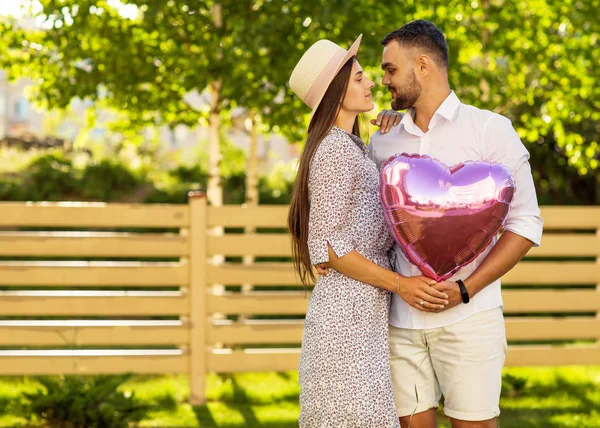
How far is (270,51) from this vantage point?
24.1 feet

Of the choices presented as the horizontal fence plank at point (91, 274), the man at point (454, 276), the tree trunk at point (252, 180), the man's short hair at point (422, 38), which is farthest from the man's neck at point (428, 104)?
A: the tree trunk at point (252, 180)

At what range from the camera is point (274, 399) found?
650 centimetres

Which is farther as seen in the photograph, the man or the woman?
the man

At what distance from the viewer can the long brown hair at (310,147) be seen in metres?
3.04

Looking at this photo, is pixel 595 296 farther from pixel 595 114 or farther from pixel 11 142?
pixel 11 142

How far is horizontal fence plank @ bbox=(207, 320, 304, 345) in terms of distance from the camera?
635 centimetres

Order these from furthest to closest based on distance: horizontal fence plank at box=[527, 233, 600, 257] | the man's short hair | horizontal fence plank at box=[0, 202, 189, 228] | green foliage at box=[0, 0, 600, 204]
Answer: green foliage at box=[0, 0, 600, 204], horizontal fence plank at box=[527, 233, 600, 257], horizontal fence plank at box=[0, 202, 189, 228], the man's short hair

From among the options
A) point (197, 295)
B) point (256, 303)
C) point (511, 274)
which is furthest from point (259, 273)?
point (511, 274)

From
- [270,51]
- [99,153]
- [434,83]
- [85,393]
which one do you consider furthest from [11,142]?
[434,83]

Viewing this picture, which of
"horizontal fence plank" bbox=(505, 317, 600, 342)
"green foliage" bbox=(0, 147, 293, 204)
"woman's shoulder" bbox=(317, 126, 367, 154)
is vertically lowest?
"horizontal fence plank" bbox=(505, 317, 600, 342)

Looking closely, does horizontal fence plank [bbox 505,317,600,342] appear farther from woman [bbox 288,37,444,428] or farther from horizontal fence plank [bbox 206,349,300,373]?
woman [bbox 288,37,444,428]

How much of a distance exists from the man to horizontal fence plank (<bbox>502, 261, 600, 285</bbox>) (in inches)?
141

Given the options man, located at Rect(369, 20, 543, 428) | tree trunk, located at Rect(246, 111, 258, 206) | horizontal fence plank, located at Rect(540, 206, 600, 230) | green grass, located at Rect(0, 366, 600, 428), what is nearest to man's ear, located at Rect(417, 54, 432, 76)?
man, located at Rect(369, 20, 543, 428)

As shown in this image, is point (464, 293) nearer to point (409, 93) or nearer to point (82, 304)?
point (409, 93)
